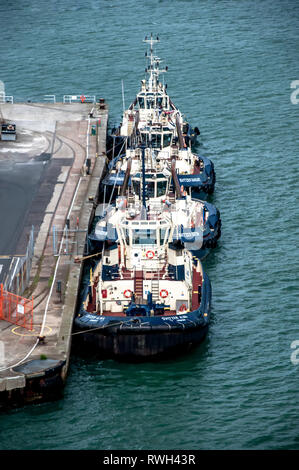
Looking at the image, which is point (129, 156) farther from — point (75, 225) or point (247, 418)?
point (247, 418)

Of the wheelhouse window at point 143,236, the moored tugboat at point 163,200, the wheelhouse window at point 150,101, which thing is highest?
the wheelhouse window at point 150,101

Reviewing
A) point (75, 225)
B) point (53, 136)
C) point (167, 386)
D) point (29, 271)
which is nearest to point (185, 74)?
point (53, 136)

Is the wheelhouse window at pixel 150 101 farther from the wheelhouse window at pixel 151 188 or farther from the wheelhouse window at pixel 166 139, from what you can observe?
the wheelhouse window at pixel 151 188

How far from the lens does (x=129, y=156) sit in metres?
91.2

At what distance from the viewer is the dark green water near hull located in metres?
56.5

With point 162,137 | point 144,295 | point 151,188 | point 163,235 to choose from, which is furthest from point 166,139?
point 144,295

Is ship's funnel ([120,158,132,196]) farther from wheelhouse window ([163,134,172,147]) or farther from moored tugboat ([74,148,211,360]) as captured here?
wheelhouse window ([163,134,172,147])

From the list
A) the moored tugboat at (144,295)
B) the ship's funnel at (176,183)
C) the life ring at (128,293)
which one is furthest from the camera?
the ship's funnel at (176,183)

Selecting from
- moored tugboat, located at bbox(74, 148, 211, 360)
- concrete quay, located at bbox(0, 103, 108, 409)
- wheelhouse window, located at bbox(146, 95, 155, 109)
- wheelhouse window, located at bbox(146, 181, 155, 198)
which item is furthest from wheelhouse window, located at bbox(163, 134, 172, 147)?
moored tugboat, located at bbox(74, 148, 211, 360)

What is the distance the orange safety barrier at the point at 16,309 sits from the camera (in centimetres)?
6366

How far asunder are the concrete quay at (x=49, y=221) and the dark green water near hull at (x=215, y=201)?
2163mm

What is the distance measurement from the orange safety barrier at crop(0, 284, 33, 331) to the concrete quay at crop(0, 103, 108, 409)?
432mm

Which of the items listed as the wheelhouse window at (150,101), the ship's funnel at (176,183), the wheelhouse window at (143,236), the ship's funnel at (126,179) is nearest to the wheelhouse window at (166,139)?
the wheelhouse window at (150,101)

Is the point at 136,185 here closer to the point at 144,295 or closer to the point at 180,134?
the point at 180,134
